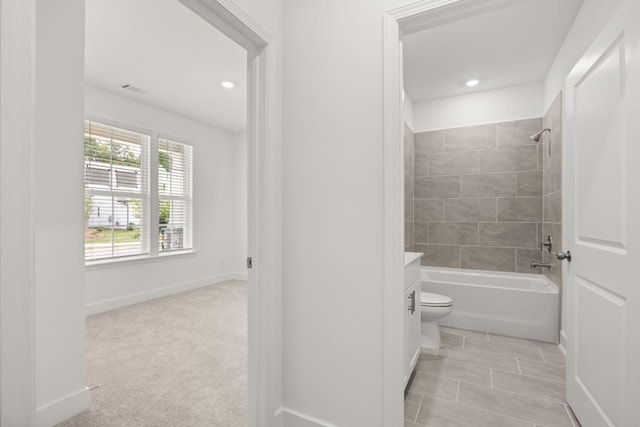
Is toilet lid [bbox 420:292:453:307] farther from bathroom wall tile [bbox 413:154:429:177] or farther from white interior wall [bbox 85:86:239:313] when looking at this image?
white interior wall [bbox 85:86:239:313]

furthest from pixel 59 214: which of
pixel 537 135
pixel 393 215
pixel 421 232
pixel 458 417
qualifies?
pixel 537 135

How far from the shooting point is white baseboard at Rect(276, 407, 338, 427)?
1.55 meters

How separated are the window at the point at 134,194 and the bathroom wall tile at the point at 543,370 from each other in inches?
171

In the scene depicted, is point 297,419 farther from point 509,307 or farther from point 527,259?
point 527,259

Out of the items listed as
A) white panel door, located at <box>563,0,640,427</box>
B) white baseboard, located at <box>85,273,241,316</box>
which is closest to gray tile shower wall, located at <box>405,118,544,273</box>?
white panel door, located at <box>563,0,640,427</box>

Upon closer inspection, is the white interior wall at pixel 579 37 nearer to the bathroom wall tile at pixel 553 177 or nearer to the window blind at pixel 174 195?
the bathroom wall tile at pixel 553 177

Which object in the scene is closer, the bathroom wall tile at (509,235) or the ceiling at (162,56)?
the ceiling at (162,56)

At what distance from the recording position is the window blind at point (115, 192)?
3.62m

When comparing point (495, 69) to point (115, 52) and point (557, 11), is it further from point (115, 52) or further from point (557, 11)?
point (115, 52)

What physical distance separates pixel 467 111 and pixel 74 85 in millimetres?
3935

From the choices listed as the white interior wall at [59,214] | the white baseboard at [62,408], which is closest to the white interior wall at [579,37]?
the white interior wall at [59,214]

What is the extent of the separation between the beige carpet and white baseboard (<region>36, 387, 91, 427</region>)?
0.04 meters

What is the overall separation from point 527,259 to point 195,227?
457cm

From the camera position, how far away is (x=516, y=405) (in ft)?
6.11
